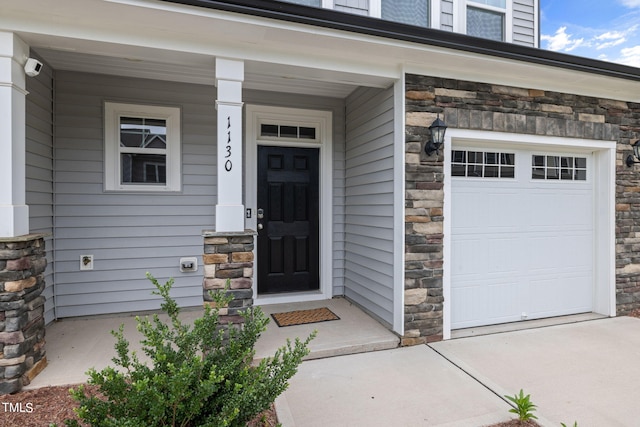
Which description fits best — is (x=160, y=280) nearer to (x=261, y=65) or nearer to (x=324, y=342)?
(x=324, y=342)

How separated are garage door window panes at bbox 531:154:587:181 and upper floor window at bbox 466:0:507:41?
1.76 meters

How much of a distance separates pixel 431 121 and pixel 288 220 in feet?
6.32

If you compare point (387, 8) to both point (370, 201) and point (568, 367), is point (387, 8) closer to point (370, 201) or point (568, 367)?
point (370, 201)

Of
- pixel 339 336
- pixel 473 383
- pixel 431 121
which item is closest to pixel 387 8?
pixel 431 121

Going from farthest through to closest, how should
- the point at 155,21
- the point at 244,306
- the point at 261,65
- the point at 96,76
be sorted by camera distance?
the point at 96,76 < the point at 261,65 < the point at 244,306 < the point at 155,21

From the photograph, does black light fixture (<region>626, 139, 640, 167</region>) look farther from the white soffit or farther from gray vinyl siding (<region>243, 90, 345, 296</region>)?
gray vinyl siding (<region>243, 90, 345, 296</region>)

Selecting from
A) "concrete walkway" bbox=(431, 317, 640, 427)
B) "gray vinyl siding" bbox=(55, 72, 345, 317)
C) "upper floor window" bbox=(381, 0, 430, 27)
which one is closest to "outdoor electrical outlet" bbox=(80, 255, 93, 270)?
"gray vinyl siding" bbox=(55, 72, 345, 317)

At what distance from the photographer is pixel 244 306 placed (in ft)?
9.05

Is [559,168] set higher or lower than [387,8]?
lower

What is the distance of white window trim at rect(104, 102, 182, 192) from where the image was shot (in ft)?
11.7

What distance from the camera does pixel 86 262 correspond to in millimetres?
3555

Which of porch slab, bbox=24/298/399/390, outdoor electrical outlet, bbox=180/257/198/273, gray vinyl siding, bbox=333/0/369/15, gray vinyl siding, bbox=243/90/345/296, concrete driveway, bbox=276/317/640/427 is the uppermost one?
gray vinyl siding, bbox=333/0/369/15

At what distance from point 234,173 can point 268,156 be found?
1.40 meters

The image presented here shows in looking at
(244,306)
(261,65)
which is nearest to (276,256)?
(244,306)
